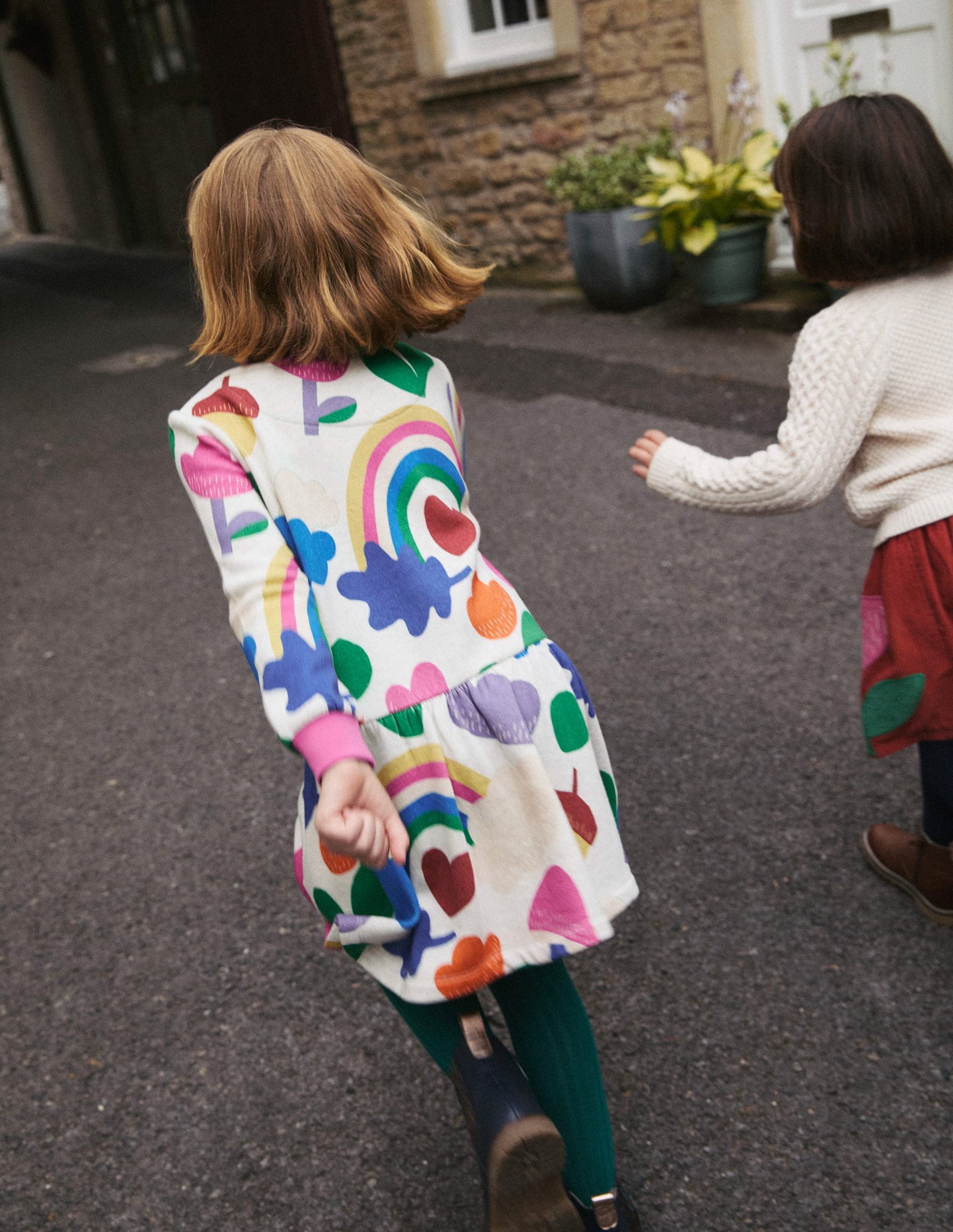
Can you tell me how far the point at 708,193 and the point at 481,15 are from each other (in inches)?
125

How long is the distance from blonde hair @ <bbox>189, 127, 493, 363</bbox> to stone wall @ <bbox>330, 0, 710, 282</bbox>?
551 centimetres

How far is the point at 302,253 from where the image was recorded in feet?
4.47

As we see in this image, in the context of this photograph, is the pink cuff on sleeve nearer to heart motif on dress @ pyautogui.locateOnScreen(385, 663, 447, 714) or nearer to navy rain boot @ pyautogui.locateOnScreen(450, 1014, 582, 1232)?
heart motif on dress @ pyautogui.locateOnScreen(385, 663, 447, 714)

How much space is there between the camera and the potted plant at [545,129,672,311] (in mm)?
6973

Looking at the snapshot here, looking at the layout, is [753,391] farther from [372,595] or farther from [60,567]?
[372,595]

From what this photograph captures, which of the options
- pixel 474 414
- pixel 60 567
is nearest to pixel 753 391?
pixel 474 414

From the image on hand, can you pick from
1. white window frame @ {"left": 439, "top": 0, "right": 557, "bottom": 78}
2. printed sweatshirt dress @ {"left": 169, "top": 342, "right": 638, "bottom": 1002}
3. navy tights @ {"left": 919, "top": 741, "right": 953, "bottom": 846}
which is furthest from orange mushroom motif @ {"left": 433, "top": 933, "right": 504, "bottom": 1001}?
white window frame @ {"left": 439, "top": 0, "right": 557, "bottom": 78}

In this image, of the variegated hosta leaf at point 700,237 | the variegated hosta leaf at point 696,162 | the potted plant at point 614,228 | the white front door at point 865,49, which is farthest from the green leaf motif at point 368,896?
the potted plant at point 614,228

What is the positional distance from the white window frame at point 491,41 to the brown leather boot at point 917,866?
675cm

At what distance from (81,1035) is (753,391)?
161 inches

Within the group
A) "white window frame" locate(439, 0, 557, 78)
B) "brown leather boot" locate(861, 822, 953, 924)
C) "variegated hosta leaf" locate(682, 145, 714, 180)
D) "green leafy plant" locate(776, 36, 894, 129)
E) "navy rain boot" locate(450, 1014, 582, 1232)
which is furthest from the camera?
"white window frame" locate(439, 0, 557, 78)

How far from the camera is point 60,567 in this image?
4.76 m

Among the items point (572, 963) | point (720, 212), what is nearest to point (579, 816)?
point (572, 963)

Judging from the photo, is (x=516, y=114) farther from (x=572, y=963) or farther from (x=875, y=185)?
(x=572, y=963)
